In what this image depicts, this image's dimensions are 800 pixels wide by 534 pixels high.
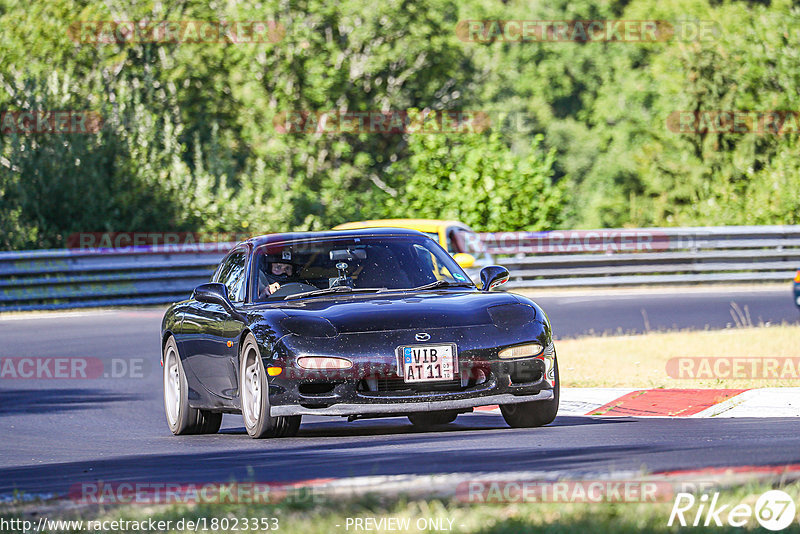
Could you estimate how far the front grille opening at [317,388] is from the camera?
9180 mm

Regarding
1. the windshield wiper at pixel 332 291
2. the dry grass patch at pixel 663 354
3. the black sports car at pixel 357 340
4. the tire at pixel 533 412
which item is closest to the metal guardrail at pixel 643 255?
the dry grass patch at pixel 663 354

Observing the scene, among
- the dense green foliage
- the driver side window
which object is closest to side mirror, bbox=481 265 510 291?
the driver side window

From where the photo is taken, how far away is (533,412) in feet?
32.3

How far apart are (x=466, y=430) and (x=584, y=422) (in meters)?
0.91

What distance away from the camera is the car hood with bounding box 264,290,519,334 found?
9.28 meters

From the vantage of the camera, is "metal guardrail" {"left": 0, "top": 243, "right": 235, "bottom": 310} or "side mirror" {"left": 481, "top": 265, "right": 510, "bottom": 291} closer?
"side mirror" {"left": 481, "top": 265, "right": 510, "bottom": 291}

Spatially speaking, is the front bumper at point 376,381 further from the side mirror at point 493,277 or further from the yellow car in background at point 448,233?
the yellow car in background at point 448,233

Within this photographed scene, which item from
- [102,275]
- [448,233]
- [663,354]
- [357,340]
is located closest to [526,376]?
[357,340]

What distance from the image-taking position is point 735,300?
78.6 ft

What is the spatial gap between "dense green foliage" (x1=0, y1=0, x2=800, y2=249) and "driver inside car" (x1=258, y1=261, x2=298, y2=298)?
17549 millimetres

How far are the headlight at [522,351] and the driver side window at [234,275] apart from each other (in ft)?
6.90

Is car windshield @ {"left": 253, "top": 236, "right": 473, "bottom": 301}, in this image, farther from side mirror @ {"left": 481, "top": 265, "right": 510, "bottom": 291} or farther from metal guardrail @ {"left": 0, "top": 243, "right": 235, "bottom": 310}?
metal guardrail @ {"left": 0, "top": 243, "right": 235, "bottom": 310}

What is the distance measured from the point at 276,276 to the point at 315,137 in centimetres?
3088

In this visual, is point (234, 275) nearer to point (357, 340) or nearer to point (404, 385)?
point (357, 340)
